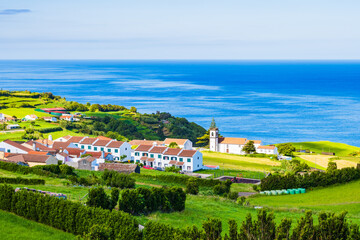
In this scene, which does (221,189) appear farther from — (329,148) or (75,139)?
(329,148)

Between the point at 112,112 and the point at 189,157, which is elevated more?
the point at 112,112

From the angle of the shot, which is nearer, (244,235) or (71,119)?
(244,235)

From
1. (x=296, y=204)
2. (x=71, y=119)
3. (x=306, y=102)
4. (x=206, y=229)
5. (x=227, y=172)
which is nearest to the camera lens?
(x=206, y=229)

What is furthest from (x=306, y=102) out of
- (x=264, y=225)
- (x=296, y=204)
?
(x=264, y=225)

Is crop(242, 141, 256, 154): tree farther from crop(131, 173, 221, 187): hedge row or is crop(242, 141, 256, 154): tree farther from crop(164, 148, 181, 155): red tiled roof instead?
crop(131, 173, 221, 187): hedge row

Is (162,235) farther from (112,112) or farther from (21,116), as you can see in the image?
(112,112)

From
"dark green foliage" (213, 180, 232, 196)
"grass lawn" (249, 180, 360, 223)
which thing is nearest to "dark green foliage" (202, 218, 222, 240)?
"grass lawn" (249, 180, 360, 223)

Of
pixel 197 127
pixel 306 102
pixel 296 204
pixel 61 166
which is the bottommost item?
pixel 296 204
